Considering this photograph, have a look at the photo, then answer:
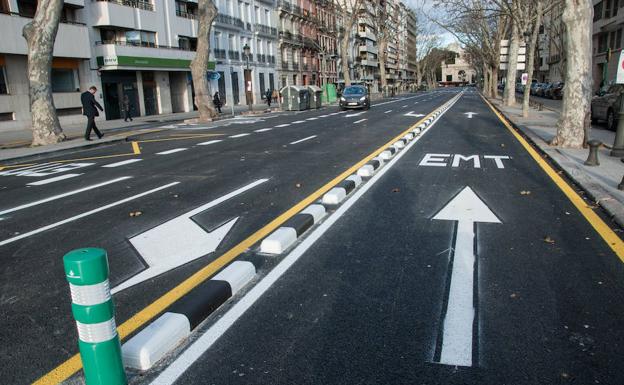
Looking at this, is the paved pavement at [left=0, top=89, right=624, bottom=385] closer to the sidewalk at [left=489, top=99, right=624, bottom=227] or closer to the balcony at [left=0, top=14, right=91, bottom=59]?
the sidewalk at [left=489, top=99, right=624, bottom=227]

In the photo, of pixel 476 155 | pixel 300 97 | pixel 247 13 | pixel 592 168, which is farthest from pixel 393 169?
pixel 247 13

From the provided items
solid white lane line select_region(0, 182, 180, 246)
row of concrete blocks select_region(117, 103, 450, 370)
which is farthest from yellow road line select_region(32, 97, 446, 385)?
solid white lane line select_region(0, 182, 180, 246)

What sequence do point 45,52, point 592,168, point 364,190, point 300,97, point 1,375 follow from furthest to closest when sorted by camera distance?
point 300,97 < point 45,52 < point 592,168 < point 364,190 < point 1,375

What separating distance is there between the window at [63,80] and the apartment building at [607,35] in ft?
133

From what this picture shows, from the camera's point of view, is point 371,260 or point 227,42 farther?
point 227,42

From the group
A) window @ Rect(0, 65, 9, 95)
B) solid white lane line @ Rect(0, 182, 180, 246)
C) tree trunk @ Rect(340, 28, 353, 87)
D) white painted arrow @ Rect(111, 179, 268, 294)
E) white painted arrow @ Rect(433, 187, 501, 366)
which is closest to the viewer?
white painted arrow @ Rect(433, 187, 501, 366)

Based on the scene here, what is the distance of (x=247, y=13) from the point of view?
170 ft

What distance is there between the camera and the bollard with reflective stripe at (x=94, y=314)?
230 centimetres

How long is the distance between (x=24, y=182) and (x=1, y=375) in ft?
26.2

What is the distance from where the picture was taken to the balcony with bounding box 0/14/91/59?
993 inches

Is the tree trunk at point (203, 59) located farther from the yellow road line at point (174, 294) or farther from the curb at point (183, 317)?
the curb at point (183, 317)

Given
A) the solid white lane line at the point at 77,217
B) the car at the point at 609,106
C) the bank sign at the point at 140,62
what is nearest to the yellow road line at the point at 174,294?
the solid white lane line at the point at 77,217

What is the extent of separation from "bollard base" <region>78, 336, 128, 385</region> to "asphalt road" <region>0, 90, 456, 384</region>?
67 centimetres

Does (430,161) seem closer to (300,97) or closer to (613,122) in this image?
(613,122)
